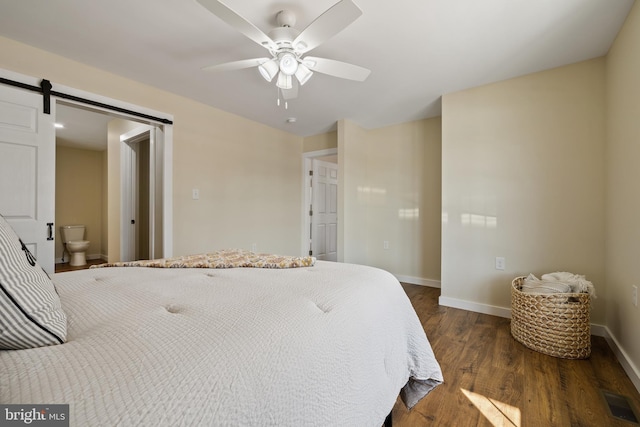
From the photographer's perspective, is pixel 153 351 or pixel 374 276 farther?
pixel 374 276

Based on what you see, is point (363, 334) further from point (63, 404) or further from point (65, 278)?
point (65, 278)

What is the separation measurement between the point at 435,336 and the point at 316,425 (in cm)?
195

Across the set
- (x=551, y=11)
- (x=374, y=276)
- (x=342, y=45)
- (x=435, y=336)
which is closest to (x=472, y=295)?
(x=435, y=336)

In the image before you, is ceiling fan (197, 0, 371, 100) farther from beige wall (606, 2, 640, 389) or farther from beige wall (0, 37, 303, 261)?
beige wall (606, 2, 640, 389)

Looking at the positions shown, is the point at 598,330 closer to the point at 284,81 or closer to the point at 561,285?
the point at 561,285

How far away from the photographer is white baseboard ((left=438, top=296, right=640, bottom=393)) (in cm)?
164

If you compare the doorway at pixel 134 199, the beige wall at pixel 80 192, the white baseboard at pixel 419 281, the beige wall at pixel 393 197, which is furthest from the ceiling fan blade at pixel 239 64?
the beige wall at pixel 80 192

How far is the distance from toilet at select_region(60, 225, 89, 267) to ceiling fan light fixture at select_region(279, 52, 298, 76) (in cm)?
544

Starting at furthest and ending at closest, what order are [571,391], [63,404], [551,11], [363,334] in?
[551,11] < [571,391] < [363,334] < [63,404]

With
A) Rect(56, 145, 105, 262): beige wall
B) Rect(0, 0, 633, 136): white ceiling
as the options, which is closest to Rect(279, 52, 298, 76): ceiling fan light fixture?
Rect(0, 0, 633, 136): white ceiling

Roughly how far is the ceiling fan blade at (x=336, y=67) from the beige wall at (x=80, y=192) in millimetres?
5974

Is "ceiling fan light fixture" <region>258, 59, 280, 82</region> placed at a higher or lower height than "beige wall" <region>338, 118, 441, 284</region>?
higher

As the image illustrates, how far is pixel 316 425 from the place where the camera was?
0.65m

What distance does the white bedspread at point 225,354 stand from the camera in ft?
1.49
